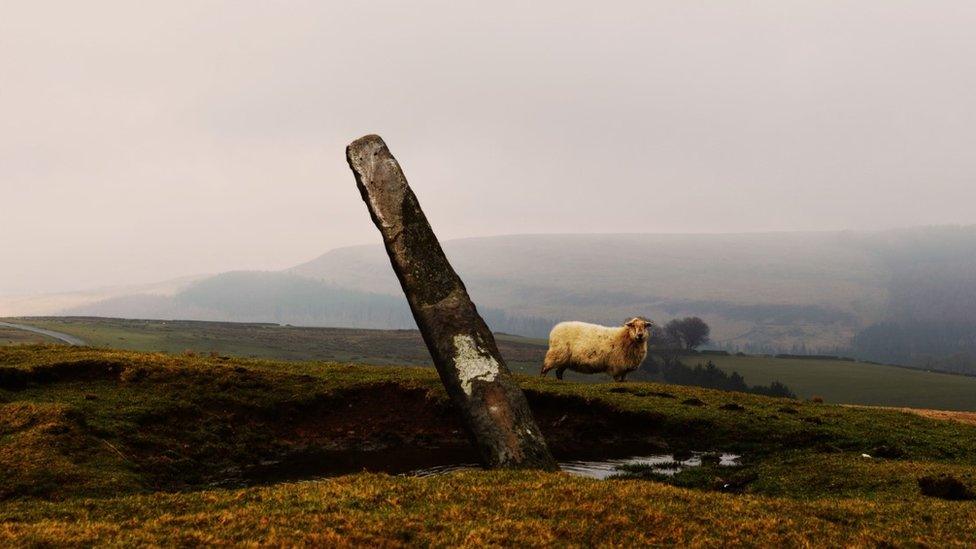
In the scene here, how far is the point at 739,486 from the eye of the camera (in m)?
17.6

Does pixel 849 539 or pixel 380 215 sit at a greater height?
pixel 380 215

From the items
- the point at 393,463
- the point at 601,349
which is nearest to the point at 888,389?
the point at 601,349

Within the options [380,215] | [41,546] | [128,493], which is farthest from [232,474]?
[41,546]

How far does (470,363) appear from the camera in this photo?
17.0 m

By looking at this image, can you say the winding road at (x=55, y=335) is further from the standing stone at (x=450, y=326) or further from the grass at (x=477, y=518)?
the grass at (x=477, y=518)

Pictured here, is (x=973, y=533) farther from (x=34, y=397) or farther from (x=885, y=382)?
(x=885, y=382)

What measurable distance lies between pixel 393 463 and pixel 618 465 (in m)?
7.41

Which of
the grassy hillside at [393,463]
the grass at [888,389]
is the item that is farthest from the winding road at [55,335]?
the grass at [888,389]

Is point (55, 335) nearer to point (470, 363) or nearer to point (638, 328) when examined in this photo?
point (638, 328)

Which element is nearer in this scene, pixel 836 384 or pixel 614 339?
pixel 614 339

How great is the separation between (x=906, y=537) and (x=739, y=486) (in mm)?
6612

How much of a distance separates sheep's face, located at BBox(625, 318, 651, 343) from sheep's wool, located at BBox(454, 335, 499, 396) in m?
21.0

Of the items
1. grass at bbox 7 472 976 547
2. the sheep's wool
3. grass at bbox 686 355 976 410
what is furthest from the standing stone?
grass at bbox 686 355 976 410

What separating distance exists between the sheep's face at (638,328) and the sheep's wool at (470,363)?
68.8ft
